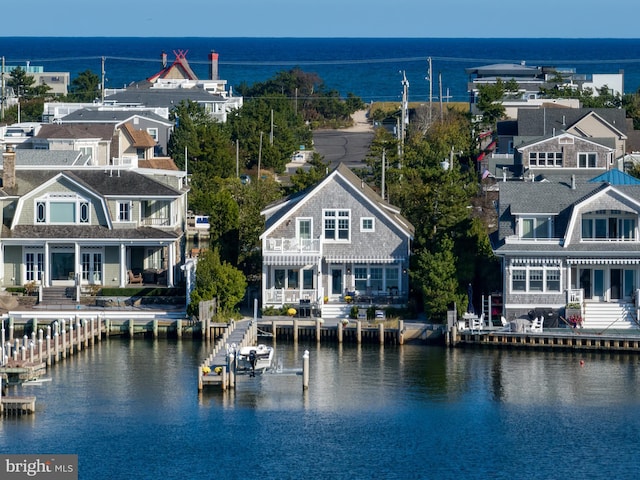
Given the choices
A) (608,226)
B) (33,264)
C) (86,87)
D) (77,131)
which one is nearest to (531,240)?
(608,226)

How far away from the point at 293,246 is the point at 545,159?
2553 cm

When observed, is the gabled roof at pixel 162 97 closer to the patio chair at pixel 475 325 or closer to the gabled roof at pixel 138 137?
the gabled roof at pixel 138 137

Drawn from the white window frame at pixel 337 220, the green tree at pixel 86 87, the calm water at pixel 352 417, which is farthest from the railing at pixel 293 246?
the green tree at pixel 86 87

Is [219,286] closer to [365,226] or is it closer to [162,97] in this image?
[365,226]

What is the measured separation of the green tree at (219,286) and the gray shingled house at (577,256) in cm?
1051

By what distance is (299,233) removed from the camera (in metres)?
70.2

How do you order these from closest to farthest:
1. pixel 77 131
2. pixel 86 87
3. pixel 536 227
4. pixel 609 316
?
1. pixel 609 316
2. pixel 536 227
3. pixel 77 131
4. pixel 86 87

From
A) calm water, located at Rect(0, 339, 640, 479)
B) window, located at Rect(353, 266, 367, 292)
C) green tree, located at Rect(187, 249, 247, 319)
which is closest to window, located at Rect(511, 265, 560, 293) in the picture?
calm water, located at Rect(0, 339, 640, 479)

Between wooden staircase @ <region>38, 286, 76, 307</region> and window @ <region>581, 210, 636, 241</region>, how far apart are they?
21.4 meters

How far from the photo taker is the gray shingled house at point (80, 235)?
72625 millimetres

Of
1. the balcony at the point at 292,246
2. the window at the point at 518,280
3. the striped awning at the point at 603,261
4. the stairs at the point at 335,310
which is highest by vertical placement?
the balcony at the point at 292,246

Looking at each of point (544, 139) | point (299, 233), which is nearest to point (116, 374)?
point (299, 233)

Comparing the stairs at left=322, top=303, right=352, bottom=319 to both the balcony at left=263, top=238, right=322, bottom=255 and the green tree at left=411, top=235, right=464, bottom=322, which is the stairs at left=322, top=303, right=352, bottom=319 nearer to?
the balcony at left=263, top=238, right=322, bottom=255

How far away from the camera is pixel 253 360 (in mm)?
58969
